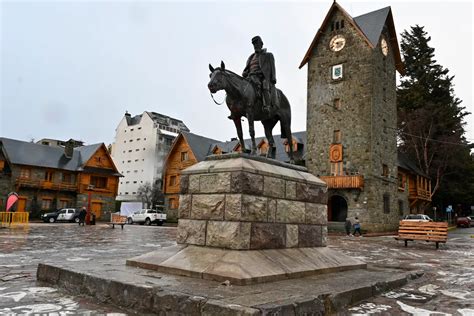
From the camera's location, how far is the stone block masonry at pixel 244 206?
5.58m

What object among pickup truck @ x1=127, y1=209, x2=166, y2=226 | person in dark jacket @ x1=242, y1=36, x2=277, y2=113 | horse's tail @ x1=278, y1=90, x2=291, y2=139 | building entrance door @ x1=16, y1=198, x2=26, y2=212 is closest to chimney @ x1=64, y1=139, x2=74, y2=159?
building entrance door @ x1=16, y1=198, x2=26, y2=212

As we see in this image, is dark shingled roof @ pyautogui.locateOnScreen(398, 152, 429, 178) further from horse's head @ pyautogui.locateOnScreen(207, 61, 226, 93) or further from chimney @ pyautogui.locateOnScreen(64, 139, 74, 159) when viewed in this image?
chimney @ pyautogui.locateOnScreen(64, 139, 74, 159)

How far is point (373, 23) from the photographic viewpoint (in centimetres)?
3562

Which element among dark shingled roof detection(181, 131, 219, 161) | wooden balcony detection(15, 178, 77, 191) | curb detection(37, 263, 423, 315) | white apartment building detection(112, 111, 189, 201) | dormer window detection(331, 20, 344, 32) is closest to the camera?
curb detection(37, 263, 423, 315)

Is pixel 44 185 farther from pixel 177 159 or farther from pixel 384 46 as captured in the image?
pixel 384 46

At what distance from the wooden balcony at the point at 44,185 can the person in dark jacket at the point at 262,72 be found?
4173 centimetres

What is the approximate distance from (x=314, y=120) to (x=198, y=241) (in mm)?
30443

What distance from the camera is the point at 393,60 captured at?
123 feet

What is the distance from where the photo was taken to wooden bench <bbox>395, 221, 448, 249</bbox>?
1647 cm

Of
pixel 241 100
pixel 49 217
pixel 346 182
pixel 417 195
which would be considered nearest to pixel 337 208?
pixel 346 182

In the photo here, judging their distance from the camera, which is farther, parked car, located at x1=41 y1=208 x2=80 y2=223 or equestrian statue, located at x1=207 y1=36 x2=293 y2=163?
parked car, located at x1=41 y1=208 x2=80 y2=223

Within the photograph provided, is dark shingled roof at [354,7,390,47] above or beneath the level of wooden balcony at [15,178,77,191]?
above

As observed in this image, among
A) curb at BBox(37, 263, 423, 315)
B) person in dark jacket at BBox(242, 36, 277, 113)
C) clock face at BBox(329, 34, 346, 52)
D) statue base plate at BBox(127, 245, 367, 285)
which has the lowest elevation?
curb at BBox(37, 263, 423, 315)

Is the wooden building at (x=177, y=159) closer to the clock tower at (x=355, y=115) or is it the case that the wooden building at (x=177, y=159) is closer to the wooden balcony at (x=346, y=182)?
the clock tower at (x=355, y=115)
